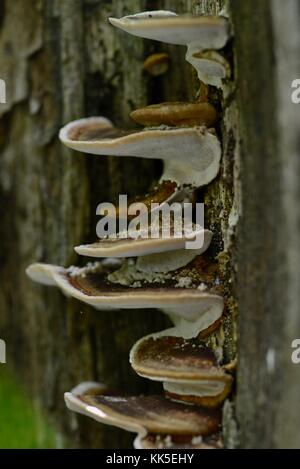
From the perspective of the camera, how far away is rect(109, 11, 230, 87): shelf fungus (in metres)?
1.94

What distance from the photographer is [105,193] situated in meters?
3.02

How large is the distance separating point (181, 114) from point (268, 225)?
57 centimetres

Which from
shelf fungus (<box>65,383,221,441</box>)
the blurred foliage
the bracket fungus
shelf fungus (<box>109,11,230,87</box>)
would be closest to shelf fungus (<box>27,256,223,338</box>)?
the bracket fungus

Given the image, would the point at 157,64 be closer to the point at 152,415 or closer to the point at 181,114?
the point at 181,114

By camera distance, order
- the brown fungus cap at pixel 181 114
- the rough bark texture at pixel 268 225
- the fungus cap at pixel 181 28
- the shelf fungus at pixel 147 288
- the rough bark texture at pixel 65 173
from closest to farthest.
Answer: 1. the rough bark texture at pixel 268 225
2. the fungus cap at pixel 181 28
3. the shelf fungus at pixel 147 288
4. the brown fungus cap at pixel 181 114
5. the rough bark texture at pixel 65 173

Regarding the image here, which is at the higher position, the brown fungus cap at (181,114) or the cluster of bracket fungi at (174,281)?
the brown fungus cap at (181,114)

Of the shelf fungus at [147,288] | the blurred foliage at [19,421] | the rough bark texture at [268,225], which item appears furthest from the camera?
the blurred foliage at [19,421]

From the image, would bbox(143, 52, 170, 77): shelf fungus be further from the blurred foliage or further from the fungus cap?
the blurred foliage

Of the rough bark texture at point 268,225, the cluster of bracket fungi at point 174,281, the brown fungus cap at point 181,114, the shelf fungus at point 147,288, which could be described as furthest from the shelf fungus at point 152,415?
the brown fungus cap at point 181,114

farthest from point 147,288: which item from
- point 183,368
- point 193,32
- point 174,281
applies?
point 193,32

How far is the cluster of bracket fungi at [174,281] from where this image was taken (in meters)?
2.03

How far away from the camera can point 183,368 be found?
2033 mm

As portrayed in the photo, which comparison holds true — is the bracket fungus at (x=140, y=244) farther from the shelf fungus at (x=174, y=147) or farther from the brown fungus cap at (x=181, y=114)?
the brown fungus cap at (x=181, y=114)

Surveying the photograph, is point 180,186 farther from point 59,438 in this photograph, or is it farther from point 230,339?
point 59,438
